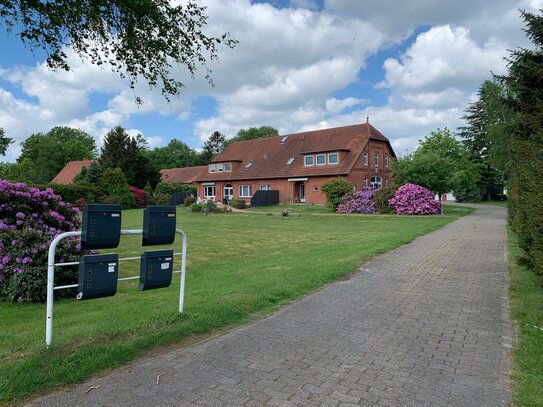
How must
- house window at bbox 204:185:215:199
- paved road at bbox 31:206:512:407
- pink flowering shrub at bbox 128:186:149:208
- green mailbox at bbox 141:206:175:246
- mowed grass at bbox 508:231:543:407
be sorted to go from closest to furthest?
paved road at bbox 31:206:512:407 < mowed grass at bbox 508:231:543:407 < green mailbox at bbox 141:206:175:246 < pink flowering shrub at bbox 128:186:149:208 < house window at bbox 204:185:215:199

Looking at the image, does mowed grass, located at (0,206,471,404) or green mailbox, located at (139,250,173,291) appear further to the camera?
green mailbox, located at (139,250,173,291)

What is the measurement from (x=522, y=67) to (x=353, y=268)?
7.69 metres

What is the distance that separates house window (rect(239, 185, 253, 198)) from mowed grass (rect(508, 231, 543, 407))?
43.7m

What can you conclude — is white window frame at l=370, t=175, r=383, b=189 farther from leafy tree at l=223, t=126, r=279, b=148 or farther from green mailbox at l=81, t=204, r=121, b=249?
leafy tree at l=223, t=126, r=279, b=148

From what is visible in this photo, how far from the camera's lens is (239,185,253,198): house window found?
52.1 meters

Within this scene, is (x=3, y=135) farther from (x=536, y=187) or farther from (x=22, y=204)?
(x=536, y=187)

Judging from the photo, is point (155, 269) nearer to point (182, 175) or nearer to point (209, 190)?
point (209, 190)

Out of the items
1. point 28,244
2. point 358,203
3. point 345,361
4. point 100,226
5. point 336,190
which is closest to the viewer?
point 345,361

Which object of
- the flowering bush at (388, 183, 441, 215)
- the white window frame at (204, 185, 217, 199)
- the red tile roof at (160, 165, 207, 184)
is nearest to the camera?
the flowering bush at (388, 183, 441, 215)

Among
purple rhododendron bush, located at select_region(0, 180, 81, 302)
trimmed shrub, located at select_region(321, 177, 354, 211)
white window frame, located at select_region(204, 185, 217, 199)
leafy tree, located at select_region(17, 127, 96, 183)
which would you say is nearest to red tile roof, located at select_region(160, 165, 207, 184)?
white window frame, located at select_region(204, 185, 217, 199)

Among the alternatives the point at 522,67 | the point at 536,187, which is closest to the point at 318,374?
the point at 536,187

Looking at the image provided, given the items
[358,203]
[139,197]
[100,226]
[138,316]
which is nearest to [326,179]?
[358,203]

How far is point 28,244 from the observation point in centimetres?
784

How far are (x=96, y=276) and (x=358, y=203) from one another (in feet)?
104
